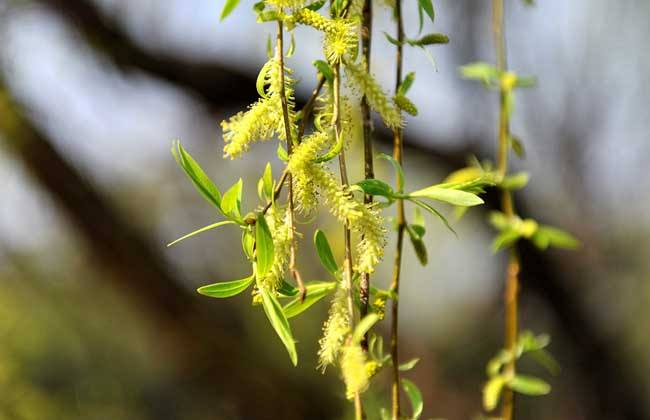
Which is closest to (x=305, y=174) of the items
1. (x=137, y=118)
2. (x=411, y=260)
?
(x=137, y=118)

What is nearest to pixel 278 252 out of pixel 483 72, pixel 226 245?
pixel 483 72

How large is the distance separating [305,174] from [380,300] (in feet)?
0.24

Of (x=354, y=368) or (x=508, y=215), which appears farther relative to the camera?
(x=508, y=215)

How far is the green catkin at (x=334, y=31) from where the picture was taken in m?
0.23

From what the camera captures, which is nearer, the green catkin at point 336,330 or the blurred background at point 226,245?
the green catkin at point 336,330

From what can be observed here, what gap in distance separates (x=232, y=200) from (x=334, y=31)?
71 mm

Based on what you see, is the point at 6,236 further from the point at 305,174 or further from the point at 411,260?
the point at 305,174

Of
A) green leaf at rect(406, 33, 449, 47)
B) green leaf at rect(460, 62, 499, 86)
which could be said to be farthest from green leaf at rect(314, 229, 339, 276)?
green leaf at rect(460, 62, 499, 86)

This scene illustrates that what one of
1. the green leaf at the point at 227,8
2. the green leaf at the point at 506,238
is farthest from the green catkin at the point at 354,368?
the green leaf at the point at 506,238

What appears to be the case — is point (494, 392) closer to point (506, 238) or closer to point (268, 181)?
point (506, 238)

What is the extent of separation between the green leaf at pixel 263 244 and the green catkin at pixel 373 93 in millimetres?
58

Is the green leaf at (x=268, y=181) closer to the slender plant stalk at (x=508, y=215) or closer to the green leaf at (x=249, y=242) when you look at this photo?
the green leaf at (x=249, y=242)

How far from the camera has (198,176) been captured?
240mm

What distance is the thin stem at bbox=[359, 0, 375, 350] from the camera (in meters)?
0.25
